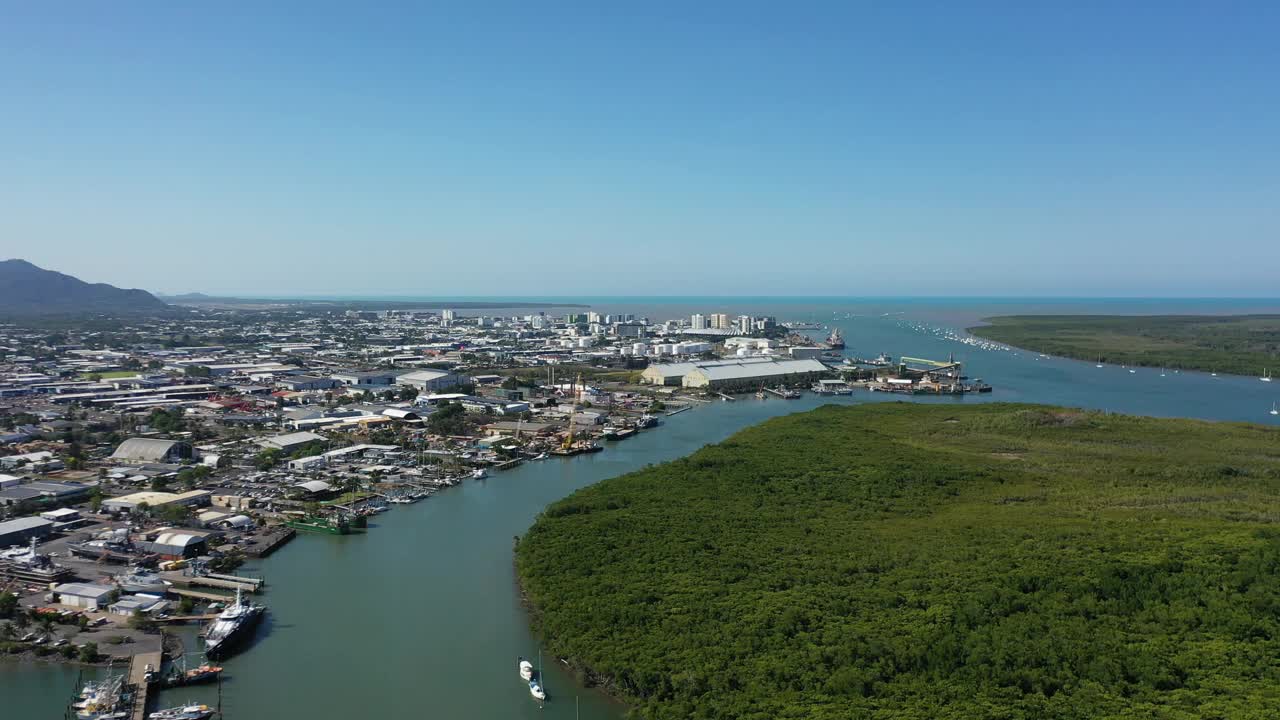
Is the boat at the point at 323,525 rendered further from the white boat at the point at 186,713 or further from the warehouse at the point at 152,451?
the warehouse at the point at 152,451

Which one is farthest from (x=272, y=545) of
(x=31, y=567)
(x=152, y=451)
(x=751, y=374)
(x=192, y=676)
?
(x=751, y=374)

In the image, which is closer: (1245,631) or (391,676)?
(1245,631)

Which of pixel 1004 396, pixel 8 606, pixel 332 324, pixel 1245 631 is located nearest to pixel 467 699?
pixel 8 606

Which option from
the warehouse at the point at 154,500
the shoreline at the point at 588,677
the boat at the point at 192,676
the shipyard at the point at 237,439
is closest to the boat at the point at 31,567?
the shipyard at the point at 237,439

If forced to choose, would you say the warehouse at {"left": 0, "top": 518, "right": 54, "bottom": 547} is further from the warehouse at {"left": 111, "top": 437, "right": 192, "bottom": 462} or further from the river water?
the warehouse at {"left": 111, "top": 437, "right": 192, "bottom": 462}

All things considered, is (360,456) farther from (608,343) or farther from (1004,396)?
(608,343)
